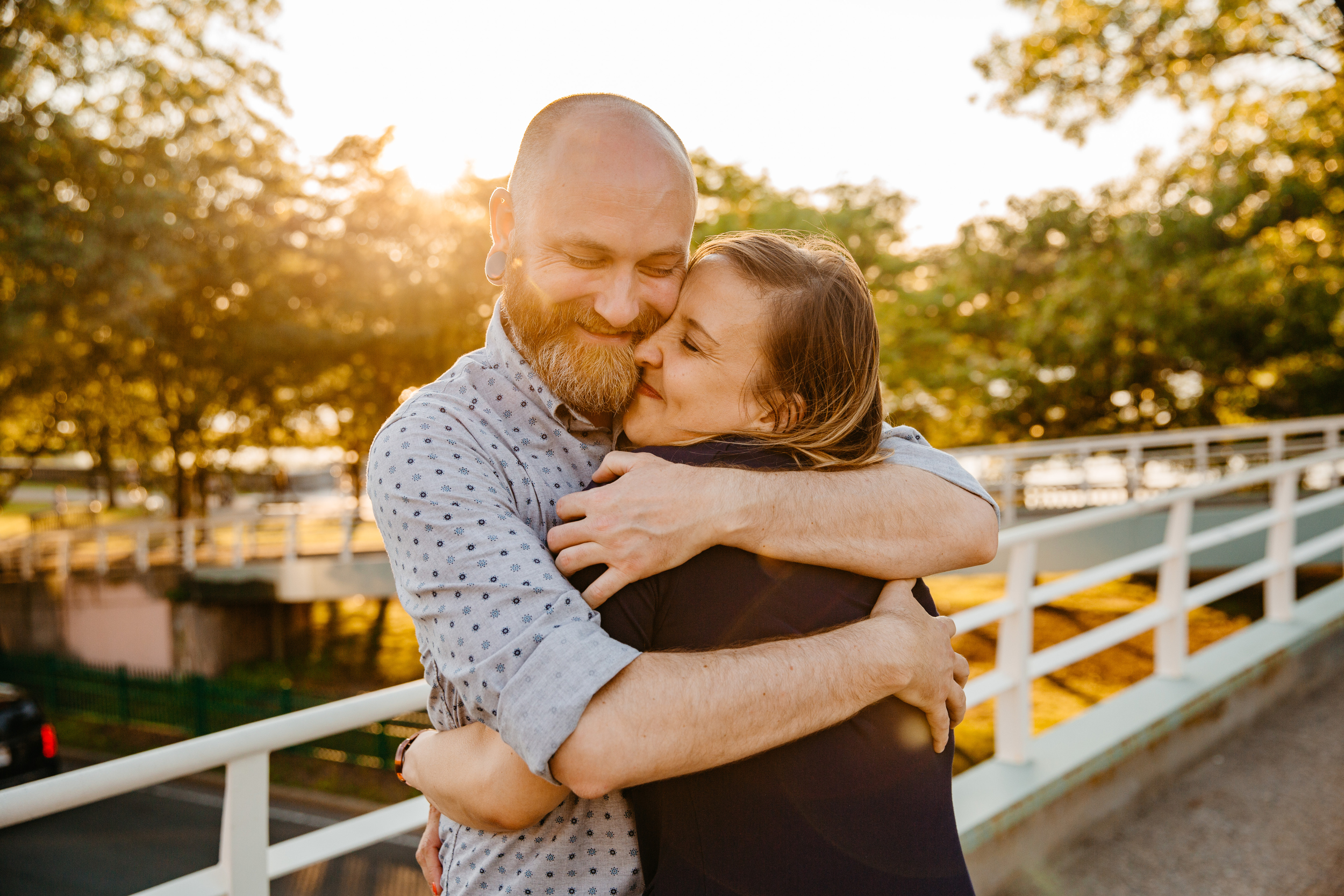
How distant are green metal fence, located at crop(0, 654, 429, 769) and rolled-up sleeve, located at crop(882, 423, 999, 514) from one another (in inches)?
372

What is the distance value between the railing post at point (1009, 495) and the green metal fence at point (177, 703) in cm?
1003

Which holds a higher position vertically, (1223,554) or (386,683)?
(1223,554)

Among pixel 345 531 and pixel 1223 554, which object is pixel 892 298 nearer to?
pixel 1223 554

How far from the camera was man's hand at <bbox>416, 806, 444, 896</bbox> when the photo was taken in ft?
5.60

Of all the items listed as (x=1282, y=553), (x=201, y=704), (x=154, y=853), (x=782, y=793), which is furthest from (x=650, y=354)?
(x=201, y=704)

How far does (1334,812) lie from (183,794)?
13.1 meters

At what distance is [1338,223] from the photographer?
14938 mm

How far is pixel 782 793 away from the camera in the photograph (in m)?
1.28

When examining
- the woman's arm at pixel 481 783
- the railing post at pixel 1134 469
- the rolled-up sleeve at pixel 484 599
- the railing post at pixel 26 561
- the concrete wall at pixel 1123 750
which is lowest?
the railing post at pixel 26 561

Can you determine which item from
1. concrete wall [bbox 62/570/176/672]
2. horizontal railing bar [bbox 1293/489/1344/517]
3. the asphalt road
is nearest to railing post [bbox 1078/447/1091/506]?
horizontal railing bar [bbox 1293/489/1344/517]

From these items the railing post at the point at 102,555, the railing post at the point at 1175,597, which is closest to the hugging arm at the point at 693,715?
the railing post at the point at 1175,597

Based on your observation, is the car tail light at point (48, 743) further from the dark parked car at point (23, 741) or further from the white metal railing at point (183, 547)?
the white metal railing at point (183, 547)

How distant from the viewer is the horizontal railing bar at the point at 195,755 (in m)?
1.52

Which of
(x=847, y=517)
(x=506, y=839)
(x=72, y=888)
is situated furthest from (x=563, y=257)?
(x=72, y=888)
